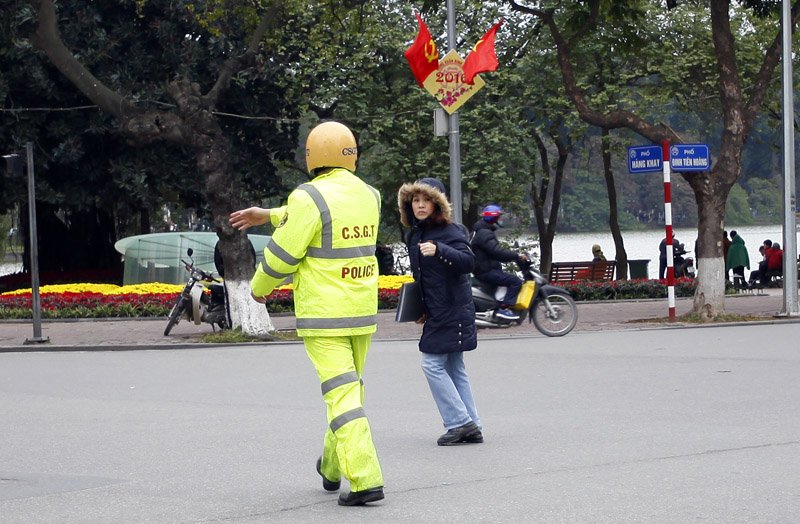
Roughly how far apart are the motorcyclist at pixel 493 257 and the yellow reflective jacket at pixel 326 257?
1027cm

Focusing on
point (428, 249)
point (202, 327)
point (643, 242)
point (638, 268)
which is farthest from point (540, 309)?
point (643, 242)

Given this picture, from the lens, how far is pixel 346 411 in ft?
22.3

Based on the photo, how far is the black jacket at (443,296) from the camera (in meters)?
8.95

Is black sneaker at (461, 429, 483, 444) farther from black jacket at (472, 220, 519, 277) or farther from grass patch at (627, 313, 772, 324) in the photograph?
grass patch at (627, 313, 772, 324)

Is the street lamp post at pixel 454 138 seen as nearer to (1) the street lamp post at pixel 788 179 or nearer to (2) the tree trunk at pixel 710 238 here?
(2) the tree trunk at pixel 710 238

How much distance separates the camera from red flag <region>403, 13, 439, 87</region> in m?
21.0

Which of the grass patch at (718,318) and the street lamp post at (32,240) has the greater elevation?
the street lamp post at (32,240)

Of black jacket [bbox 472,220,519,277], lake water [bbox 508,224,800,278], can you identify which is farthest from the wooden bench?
lake water [bbox 508,224,800,278]

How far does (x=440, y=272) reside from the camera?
29.5 feet

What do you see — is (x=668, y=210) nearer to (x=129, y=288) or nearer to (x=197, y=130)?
(x=197, y=130)

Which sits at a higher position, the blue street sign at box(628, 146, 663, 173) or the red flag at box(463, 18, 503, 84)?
the red flag at box(463, 18, 503, 84)

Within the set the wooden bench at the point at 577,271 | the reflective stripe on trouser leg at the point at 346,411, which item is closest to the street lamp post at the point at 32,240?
the reflective stripe on trouser leg at the point at 346,411

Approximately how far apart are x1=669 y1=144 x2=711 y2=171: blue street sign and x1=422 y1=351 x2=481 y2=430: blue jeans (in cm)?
1194

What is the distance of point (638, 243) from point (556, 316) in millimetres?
100460
